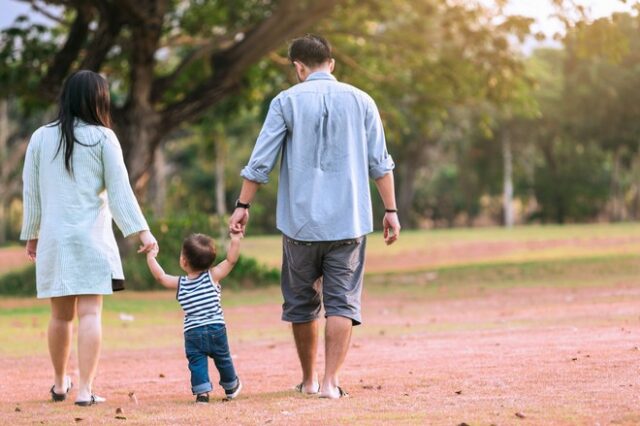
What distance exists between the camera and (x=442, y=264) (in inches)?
1272

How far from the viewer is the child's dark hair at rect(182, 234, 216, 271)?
295 inches

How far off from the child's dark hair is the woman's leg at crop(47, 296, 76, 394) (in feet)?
2.70

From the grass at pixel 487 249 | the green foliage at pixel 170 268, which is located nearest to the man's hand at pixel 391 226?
the green foliage at pixel 170 268

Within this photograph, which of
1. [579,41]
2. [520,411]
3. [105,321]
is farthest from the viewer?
[579,41]

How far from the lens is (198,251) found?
24.5 feet

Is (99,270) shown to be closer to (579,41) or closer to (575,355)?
(575,355)

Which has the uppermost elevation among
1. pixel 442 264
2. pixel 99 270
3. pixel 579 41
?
pixel 579 41

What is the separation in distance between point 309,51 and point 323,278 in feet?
4.61

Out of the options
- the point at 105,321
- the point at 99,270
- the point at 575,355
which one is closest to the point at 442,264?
the point at 105,321

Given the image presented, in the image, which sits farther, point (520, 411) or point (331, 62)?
point (331, 62)

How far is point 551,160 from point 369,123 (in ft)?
232

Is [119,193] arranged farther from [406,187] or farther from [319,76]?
[406,187]

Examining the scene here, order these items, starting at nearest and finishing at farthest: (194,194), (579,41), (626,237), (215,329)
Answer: (215,329) → (579,41) → (626,237) → (194,194)

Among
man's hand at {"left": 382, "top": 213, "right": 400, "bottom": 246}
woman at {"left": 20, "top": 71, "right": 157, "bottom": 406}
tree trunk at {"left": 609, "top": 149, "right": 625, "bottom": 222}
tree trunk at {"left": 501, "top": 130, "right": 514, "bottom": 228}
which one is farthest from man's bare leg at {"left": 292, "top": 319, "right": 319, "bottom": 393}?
tree trunk at {"left": 501, "top": 130, "right": 514, "bottom": 228}
